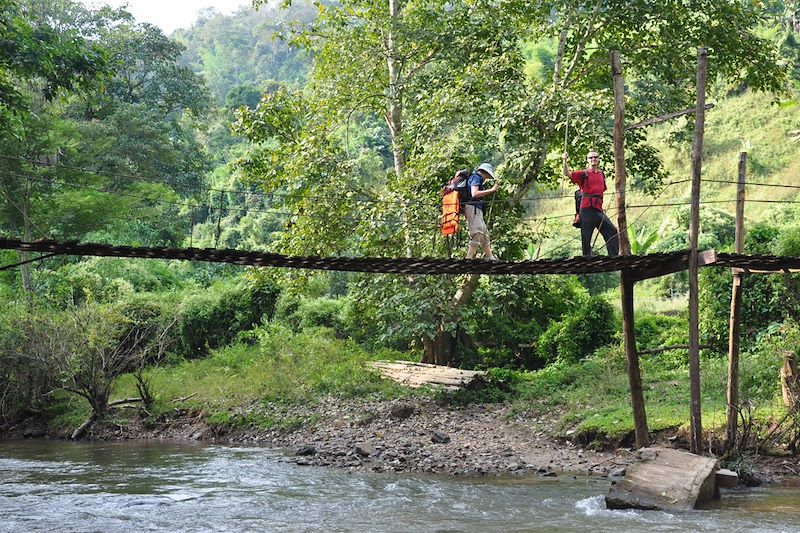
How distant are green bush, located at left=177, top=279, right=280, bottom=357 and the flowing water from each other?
8277 mm

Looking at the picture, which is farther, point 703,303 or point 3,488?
point 703,303

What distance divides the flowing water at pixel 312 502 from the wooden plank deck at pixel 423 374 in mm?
3514

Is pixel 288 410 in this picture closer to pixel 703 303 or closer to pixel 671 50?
pixel 703 303

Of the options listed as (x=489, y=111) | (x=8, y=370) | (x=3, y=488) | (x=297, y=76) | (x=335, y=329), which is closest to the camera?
(x=3, y=488)

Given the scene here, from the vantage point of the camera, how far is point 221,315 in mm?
19500

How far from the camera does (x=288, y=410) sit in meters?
13.7

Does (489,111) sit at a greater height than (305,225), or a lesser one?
greater

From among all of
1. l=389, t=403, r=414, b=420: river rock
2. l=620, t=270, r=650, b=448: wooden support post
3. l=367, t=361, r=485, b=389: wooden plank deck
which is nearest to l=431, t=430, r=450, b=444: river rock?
l=389, t=403, r=414, b=420: river rock

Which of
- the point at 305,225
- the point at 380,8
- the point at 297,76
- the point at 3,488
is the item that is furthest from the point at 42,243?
the point at 297,76

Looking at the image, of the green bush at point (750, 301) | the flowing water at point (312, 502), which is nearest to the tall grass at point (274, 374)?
the flowing water at point (312, 502)

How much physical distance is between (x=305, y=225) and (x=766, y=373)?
6798 millimetres

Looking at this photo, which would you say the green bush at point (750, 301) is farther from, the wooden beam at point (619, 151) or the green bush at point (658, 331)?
the wooden beam at point (619, 151)

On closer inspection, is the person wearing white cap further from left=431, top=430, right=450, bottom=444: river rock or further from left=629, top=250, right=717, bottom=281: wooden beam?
left=431, top=430, right=450, bottom=444: river rock

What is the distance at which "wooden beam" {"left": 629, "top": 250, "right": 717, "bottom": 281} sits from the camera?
8245 millimetres
